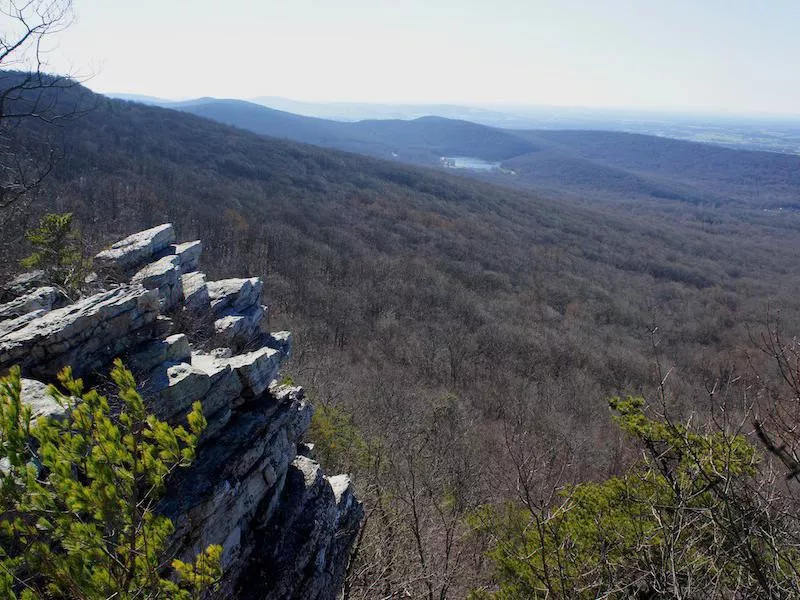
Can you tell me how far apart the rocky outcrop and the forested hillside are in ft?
8.72

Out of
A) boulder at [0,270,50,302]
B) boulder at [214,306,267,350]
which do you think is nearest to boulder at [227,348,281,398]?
boulder at [214,306,267,350]

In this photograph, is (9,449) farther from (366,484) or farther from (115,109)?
(115,109)

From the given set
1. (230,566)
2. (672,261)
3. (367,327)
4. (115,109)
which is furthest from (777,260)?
(115,109)

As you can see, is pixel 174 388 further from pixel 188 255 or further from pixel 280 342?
pixel 188 255

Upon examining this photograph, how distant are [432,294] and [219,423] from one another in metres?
45.4

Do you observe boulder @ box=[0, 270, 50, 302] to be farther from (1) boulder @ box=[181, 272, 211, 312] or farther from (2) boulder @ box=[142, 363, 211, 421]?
(2) boulder @ box=[142, 363, 211, 421]

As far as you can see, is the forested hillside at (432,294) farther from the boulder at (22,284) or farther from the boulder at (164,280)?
the boulder at (164,280)

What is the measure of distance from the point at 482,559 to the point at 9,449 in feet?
44.9

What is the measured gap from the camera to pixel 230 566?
26.0 feet

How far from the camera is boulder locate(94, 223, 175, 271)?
1261 centimetres

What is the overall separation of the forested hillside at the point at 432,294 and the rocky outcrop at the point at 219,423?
8.72ft

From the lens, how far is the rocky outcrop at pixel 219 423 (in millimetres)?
7660

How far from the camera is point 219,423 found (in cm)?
877

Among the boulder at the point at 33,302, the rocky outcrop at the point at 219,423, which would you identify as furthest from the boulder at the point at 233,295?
the boulder at the point at 33,302
